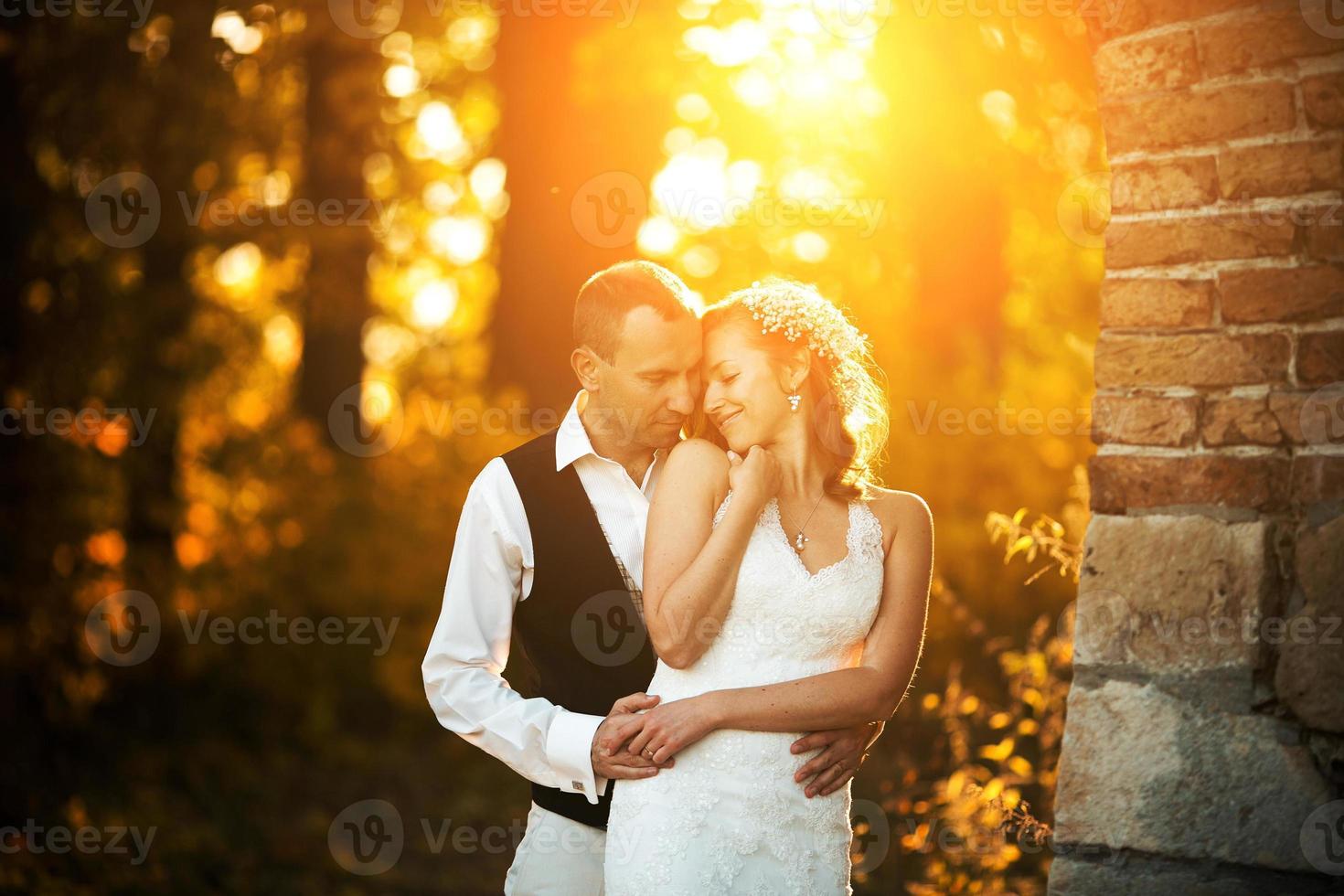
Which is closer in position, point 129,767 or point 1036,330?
point 129,767

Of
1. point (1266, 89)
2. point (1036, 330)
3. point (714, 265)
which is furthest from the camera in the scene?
point (1036, 330)

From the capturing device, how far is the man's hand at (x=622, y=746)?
8.33 ft

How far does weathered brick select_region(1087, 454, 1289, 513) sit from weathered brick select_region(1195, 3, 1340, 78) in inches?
29.8

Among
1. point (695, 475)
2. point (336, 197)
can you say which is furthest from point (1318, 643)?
point (336, 197)

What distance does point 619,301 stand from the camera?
286 cm

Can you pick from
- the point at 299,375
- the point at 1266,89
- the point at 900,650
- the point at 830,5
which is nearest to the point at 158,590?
the point at 299,375

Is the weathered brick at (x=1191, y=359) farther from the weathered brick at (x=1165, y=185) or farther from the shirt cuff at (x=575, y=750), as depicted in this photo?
the shirt cuff at (x=575, y=750)

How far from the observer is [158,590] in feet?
24.8

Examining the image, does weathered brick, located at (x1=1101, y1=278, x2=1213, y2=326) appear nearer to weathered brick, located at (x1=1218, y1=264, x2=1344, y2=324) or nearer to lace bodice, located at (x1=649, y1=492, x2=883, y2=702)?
weathered brick, located at (x1=1218, y1=264, x2=1344, y2=324)

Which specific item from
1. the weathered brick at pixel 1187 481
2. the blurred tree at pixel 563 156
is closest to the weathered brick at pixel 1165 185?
the weathered brick at pixel 1187 481

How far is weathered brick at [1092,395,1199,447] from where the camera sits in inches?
96.7

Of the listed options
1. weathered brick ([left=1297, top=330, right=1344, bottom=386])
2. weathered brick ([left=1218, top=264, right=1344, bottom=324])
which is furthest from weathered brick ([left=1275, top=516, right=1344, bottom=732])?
weathered brick ([left=1218, top=264, right=1344, bottom=324])

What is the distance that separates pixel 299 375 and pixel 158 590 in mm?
2429

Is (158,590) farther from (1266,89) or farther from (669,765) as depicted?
(1266,89)
